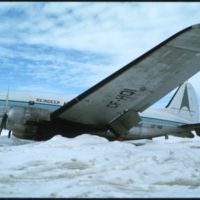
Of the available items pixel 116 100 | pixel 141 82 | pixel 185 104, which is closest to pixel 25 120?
pixel 116 100

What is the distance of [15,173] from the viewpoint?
510 centimetres

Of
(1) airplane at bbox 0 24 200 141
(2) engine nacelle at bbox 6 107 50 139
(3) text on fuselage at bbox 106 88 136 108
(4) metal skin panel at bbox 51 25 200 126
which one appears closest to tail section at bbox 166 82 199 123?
(1) airplane at bbox 0 24 200 141

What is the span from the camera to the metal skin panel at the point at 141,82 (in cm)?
906

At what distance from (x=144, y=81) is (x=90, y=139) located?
2.82m

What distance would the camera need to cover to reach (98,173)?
512 centimetres

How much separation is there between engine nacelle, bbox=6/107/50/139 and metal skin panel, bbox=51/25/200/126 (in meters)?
0.51

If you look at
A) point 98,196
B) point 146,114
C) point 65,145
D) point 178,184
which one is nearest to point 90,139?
point 65,145

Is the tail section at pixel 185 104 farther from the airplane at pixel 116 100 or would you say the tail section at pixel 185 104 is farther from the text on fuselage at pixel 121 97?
the text on fuselage at pixel 121 97

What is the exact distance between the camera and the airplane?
9366 millimetres

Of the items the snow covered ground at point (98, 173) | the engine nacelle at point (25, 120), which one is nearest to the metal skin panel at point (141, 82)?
the engine nacelle at point (25, 120)

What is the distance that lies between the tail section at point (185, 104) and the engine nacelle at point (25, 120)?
9.58 metres

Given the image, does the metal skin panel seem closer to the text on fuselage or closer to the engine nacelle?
the text on fuselage

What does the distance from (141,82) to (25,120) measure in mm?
4437

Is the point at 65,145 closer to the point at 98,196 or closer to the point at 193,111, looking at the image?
the point at 98,196
